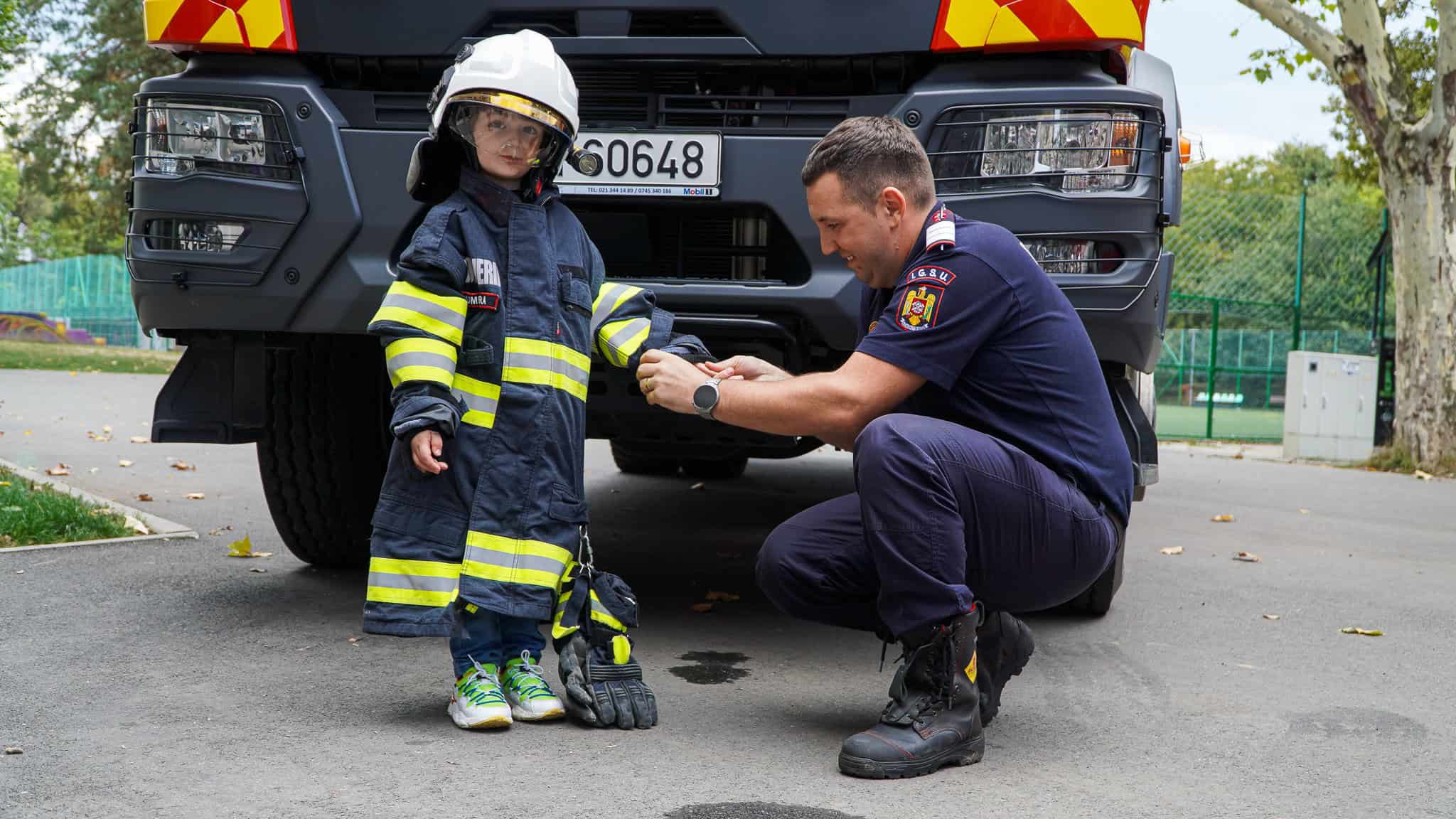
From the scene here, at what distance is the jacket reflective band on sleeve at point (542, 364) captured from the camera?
285 cm

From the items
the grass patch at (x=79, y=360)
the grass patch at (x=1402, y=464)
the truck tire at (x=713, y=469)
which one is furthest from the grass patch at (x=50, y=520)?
the grass patch at (x=79, y=360)

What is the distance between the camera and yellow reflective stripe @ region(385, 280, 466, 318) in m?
2.78

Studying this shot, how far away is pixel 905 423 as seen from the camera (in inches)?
107

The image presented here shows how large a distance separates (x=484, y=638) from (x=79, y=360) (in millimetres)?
19304

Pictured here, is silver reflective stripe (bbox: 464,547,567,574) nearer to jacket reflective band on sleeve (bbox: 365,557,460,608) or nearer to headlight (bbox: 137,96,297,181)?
jacket reflective band on sleeve (bbox: 365,557,460,608)

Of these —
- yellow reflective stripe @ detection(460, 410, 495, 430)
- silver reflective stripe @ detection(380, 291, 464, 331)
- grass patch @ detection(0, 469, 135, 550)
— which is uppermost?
silver reflective stripe @ detection(380, 291, 464, 331)

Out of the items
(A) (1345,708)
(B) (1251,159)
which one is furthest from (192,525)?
(B) (1251,159)

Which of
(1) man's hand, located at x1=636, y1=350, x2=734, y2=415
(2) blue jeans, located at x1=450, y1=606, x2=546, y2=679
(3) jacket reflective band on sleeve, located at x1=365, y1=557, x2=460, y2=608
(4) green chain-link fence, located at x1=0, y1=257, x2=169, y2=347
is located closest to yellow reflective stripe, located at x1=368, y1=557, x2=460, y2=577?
(3) jacket reflective band on sleeve, located at x1=365, y1=557, x2=460, y2=608

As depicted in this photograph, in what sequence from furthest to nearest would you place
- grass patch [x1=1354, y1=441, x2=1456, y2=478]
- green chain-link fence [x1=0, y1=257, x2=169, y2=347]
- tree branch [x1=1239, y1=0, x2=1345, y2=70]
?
green chain-link fence [x1=0, y1=257, x2=169, y2=347] → grass patch [x1=1354, y1=441, x2=1456, y2=478] → tree branch [x1=1239, y1=0, x2=1345, y2=70]

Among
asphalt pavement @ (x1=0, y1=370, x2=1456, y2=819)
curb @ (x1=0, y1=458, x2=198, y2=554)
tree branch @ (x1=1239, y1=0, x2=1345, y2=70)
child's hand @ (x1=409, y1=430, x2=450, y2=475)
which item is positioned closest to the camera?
asphalt pavement @ (x1=0, y1=370, x2=1456, y2=819)

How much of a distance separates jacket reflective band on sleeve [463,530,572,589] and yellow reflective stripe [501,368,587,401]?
1.07 feet

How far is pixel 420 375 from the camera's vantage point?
2.71 m

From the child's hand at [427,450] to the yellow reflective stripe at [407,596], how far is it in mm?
255

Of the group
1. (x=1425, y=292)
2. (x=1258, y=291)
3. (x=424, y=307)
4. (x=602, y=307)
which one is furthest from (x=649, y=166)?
(x=1258, y=291)
